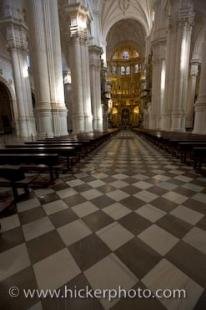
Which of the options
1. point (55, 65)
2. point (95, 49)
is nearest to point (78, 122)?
point (55, 65)

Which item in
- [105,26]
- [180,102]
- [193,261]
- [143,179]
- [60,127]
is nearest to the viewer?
[193,261]

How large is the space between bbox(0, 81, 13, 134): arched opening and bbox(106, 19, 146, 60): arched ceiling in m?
25.9

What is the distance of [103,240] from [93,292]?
615 millimetres

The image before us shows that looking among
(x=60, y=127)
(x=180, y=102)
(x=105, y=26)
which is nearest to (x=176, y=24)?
(x=180, y=102)

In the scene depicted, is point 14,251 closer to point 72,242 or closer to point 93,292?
point 72,242

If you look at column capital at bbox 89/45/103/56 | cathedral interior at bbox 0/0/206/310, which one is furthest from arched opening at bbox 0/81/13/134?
cathedral interior at bbox 0/0/206/310

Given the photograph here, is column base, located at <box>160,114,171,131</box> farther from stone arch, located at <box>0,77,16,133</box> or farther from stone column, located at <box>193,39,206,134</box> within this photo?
stone arch, located at <box>0,77,16,133</box>

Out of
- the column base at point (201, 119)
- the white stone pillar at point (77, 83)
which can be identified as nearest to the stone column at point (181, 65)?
the column base at point (201, 119)

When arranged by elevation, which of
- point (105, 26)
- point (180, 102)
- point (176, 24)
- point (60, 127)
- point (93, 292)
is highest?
point (105, 26)

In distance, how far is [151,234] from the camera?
2.04 metres

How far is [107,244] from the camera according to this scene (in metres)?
1.89

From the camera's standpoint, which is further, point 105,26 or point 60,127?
point 105,26

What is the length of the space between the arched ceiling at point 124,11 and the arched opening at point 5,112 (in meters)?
18.4

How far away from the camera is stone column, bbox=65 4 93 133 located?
11.5 metres
